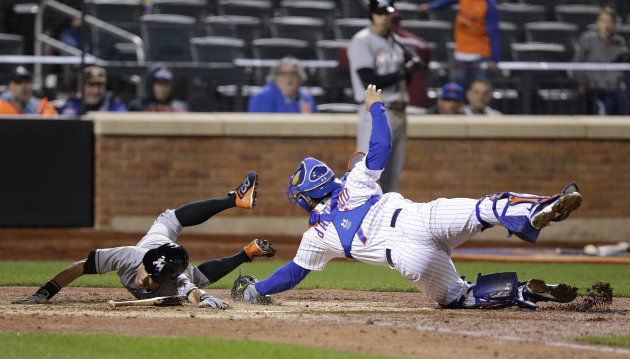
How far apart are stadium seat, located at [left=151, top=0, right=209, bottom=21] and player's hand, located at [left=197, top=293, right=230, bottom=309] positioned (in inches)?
302

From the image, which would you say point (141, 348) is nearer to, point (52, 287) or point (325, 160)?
point (52, 287)

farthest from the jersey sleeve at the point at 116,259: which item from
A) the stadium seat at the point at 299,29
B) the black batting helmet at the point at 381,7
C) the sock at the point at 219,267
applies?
the stadium seat at the point at 299,29

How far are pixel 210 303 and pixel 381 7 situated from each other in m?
4.70

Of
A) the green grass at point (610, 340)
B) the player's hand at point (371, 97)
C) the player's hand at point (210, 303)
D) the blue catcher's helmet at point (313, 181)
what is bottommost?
the player's hand at point (210, 303)

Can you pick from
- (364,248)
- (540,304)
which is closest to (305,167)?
(364,248)

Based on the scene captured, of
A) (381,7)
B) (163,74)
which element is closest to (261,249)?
(381,7)

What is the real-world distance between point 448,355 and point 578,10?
10.4 meters

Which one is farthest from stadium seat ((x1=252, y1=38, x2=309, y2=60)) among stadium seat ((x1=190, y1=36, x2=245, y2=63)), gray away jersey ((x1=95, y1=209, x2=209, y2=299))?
gray away jersey ((x1=95, y1=209, x2=209, y2=299))

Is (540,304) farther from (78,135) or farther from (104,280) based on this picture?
(78,135)

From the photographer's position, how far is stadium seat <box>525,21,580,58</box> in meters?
14.0

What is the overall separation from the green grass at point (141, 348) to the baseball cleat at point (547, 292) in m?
2.18

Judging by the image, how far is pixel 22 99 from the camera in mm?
12703

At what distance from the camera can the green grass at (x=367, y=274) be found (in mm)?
8727

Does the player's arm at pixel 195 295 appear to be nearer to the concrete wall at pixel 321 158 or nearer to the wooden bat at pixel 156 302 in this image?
the wooden bat at pixel 156 302
